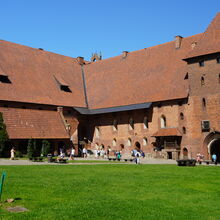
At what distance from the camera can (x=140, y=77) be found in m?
51.1

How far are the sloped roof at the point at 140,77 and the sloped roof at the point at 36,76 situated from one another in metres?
2.95

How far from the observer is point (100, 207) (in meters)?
11.6

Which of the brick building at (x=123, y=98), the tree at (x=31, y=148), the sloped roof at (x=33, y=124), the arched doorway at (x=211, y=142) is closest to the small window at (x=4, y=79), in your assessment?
the brick building at (x=123, y=98)

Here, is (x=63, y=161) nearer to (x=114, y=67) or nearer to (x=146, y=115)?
(x=146, y=115)

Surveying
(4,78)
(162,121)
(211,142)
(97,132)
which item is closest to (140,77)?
(162,121)

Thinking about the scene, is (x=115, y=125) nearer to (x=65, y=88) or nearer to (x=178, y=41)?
(x=65, y=88)

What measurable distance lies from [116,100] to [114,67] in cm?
796

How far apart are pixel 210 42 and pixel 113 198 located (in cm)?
3336

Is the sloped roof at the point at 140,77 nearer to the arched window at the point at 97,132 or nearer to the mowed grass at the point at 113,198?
the arched window at the point at 97,132

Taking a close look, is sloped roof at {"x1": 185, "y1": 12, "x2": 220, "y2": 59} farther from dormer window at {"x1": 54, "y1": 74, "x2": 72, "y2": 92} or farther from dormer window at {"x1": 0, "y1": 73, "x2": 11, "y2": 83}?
dormer window at {"x1": 0, "y1": 73, "x2": 11, "y2": 83}

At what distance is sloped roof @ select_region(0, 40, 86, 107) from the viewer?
154 feet

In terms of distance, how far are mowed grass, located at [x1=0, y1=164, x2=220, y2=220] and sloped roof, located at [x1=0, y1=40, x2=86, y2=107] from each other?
30.0 metres

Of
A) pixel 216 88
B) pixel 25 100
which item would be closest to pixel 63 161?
pixel 25 100

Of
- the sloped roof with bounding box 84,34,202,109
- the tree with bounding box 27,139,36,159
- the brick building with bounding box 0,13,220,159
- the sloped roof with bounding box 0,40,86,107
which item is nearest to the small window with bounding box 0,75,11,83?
the brick building with bounding box 0,13,220,159
